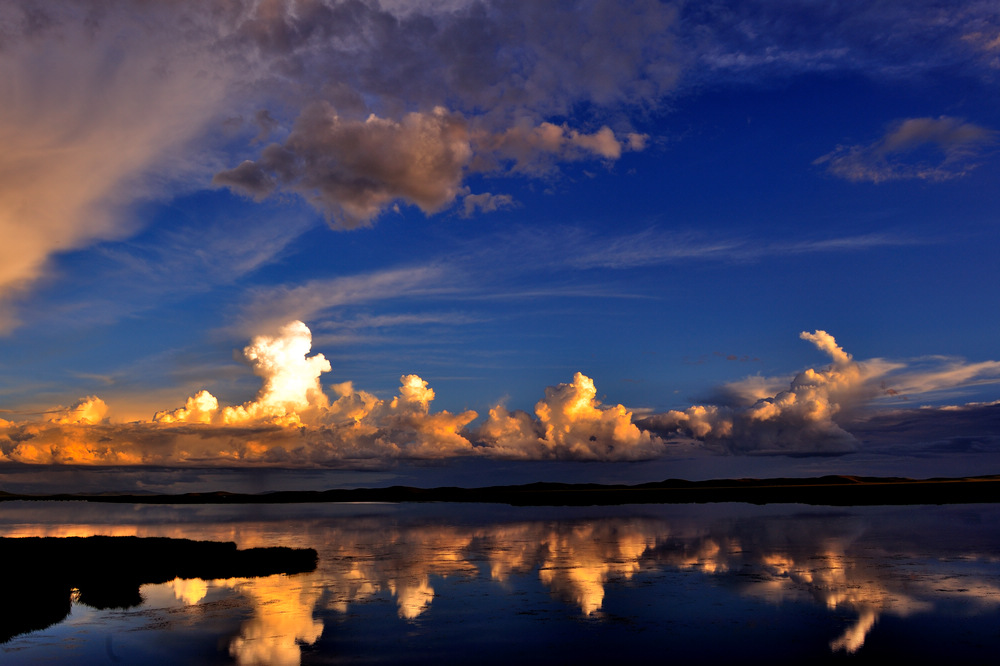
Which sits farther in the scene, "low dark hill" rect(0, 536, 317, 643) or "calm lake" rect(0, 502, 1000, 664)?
"low dark hill" rect(0, 536, 317, 643)

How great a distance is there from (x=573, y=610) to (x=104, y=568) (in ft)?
109

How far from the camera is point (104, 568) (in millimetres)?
47094

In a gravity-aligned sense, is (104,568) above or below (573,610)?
above

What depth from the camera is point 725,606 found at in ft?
107

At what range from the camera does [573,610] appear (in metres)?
32.9

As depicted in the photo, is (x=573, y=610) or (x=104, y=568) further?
(x=104, y=568)

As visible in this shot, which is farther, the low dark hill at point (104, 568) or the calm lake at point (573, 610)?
the low dark hill at point (104, 568)

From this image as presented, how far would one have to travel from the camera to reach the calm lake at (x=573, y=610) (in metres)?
25.6

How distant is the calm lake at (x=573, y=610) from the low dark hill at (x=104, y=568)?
0.97 m

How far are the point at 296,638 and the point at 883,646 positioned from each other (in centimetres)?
2214

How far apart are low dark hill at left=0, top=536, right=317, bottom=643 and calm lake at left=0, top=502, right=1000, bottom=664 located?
974 mm

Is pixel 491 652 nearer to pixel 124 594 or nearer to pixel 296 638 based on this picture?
pixel 296 638

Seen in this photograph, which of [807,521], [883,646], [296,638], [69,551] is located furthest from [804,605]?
[807,521]

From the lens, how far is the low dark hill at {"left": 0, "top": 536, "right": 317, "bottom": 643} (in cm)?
3538
